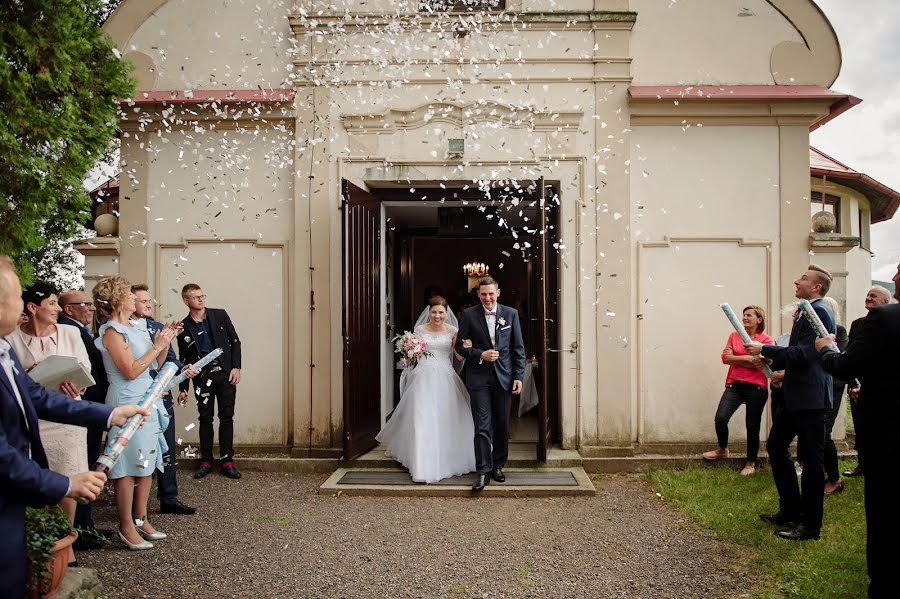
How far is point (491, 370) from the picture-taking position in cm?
693

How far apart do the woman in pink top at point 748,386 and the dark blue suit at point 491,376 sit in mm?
2421

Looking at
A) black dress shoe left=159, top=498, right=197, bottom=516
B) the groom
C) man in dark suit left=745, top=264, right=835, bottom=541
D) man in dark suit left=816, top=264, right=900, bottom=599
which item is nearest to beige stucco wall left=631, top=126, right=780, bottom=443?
the groom

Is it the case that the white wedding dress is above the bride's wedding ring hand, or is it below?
below

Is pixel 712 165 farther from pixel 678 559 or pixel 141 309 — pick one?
pixel 141 309

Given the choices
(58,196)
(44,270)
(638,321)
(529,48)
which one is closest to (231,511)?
(58,196)

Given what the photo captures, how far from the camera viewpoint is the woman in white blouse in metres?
4.54

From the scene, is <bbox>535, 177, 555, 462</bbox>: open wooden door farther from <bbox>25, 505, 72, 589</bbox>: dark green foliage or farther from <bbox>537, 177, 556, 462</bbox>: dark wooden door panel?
<bbox>25, 505, 72, 589</bbox>: dark green foliage

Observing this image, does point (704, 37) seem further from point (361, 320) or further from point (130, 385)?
point (130, 385)

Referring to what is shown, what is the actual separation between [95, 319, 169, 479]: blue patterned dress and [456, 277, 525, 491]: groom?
3.09 meters

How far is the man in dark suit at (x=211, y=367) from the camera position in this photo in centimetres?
705

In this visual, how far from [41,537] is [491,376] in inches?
176

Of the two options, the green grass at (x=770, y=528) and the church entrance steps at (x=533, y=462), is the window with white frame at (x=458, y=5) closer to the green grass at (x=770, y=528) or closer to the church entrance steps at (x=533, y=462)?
the church entrance steps at (x=533, y=462)

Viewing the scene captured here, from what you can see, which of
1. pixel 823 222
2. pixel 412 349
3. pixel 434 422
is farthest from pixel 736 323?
pixel 823 222

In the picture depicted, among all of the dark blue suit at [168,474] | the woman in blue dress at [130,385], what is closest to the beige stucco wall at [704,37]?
the woman in blue dress at [130,385]
